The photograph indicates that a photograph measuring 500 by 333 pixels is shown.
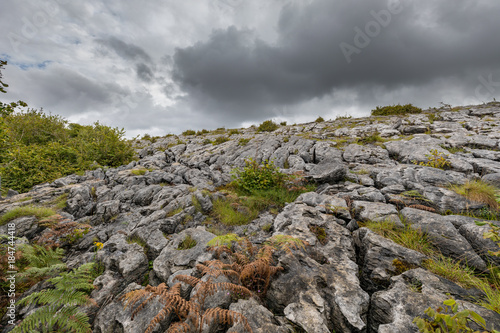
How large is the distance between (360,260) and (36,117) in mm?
38676

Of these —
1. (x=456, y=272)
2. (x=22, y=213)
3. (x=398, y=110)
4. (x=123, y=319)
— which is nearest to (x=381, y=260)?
(x=456, y=272)

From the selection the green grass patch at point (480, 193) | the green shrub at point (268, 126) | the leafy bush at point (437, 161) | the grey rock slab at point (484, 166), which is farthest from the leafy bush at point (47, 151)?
the grey rock slab at point (484, 166)

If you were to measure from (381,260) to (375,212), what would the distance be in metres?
2.19

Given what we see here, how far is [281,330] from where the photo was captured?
324 cm

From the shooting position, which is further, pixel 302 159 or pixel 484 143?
pixel 302 159

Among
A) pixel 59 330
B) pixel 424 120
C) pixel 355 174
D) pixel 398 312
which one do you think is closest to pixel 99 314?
pixel 59 330

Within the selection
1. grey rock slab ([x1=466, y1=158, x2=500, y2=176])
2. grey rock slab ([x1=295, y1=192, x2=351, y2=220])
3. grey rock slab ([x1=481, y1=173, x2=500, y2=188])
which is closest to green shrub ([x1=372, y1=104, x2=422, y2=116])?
grey rock slab ([x1=466, y1=158, x2=500, y2=176])

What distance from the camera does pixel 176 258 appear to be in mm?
5465

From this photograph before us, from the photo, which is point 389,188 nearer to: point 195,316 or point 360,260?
point 360,260

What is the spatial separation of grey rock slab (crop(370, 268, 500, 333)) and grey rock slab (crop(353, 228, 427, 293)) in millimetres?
364

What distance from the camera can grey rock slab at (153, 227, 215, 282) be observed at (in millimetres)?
5188

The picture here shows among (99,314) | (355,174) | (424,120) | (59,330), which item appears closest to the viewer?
(59,330)

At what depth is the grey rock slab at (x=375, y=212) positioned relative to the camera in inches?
231

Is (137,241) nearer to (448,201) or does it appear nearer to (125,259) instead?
(125,259)
